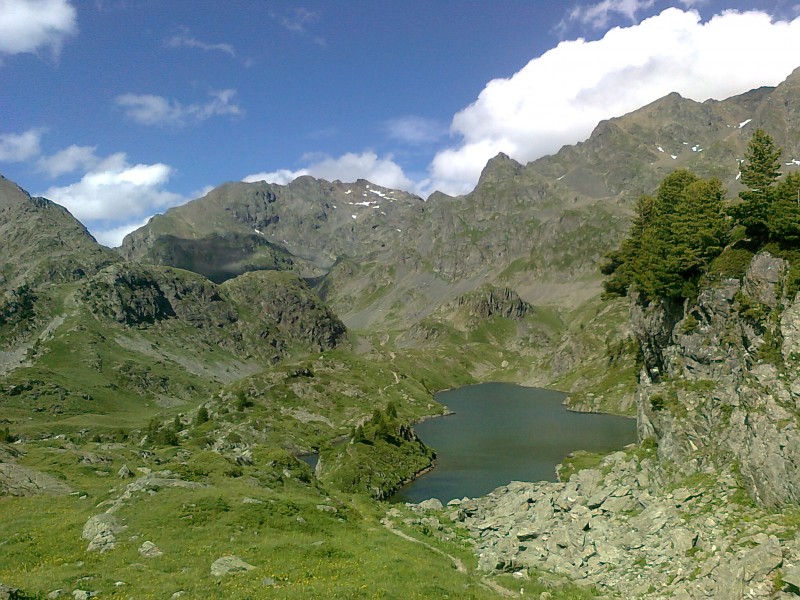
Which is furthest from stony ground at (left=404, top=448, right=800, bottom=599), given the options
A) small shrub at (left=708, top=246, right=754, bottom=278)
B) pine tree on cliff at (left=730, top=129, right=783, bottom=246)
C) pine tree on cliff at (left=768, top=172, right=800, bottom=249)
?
pine tree on cliff at (left=730, top=129, right=783, bottom=246)

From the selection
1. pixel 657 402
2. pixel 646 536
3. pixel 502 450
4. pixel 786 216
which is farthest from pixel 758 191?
pixel 502 450

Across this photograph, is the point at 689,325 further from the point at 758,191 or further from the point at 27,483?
the point at 27,483

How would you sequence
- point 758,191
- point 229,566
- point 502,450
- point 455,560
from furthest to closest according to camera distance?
point 502,450
point 758,191
point 455,560
point 229,566

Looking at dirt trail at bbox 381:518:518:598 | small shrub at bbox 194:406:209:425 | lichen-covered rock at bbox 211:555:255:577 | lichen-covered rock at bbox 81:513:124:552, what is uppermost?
lichen-covered rock at bbox 81:513:124:552

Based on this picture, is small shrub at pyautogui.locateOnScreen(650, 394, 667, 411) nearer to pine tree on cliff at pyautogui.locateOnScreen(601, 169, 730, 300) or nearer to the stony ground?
the stony ground

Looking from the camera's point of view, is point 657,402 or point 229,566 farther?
point 657,402

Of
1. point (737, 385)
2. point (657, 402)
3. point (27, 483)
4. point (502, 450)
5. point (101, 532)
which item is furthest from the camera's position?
point (502, 450)

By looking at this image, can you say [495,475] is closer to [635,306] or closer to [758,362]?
[635,306]

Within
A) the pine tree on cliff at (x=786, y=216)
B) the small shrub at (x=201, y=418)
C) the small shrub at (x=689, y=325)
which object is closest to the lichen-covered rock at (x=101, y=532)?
the small shrub at (x=689, y=325)

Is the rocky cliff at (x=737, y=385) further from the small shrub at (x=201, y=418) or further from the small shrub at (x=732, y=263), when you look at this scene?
the small shrub at (x=201, y=418)

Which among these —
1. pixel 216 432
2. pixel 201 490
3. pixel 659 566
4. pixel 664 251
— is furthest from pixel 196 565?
pixel 216 432

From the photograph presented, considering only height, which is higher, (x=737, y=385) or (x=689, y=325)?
(x=689, y=325)

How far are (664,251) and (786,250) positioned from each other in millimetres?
21914

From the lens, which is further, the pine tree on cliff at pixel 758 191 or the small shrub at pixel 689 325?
the small shrub at pixel 689 325
